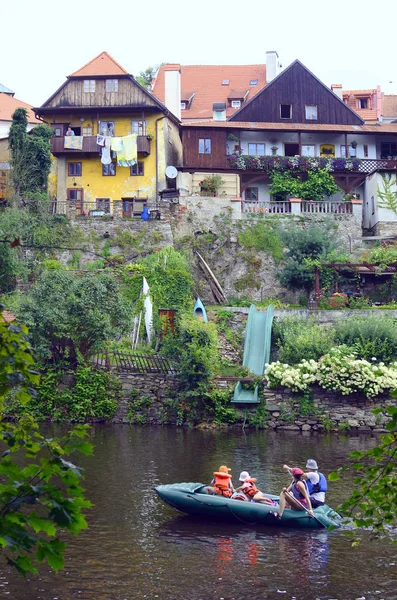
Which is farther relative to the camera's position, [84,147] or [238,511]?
[84,147]

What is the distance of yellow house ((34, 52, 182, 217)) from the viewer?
49250mm

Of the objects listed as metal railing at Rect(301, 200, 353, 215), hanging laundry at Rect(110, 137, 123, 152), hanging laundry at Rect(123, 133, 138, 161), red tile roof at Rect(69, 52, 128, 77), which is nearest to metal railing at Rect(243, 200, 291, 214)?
metal railing at Rect(301, 200, 353, 215)

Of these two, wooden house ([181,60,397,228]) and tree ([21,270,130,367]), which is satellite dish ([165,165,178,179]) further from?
tree ([21,270,130,367])

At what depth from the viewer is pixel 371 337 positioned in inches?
1341

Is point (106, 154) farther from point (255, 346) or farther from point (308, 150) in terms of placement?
point (255, 346)

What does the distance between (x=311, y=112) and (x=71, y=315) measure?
26369 mm

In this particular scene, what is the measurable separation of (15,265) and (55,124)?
12.2 m

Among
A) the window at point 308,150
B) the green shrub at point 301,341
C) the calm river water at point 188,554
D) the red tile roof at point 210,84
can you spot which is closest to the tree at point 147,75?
the red tile roof at point 210,84

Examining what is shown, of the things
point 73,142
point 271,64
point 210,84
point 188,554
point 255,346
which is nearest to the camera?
point 188,554

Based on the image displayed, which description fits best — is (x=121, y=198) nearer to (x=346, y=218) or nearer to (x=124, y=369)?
(x=346, y=218)

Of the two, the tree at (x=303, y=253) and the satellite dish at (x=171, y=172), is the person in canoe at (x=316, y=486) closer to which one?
the tree at (x=303, y=253)

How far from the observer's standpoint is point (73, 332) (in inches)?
1293

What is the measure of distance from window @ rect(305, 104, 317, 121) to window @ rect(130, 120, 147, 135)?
1032 cm

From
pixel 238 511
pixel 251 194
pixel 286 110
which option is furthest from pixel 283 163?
pixel 238 511
